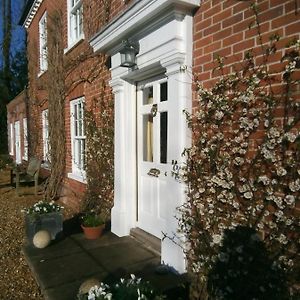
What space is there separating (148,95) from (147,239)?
2035 millimetres

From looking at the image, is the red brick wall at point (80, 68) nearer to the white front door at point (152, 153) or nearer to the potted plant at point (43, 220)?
the white front door at point (152, 153)

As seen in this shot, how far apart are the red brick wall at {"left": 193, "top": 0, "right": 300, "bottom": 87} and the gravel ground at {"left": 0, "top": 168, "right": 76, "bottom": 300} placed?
3.13 meters

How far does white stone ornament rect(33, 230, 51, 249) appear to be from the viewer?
4.64 m

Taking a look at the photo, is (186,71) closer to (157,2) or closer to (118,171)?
(157,2)

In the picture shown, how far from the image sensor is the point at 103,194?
6.02 meters

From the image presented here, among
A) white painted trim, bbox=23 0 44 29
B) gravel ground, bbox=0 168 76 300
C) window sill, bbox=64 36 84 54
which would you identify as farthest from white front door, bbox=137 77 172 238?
white painted trim, bbox=23 0 44 29

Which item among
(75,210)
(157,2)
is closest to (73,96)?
(75,210)

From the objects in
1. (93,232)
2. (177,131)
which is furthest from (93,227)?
(177,131)

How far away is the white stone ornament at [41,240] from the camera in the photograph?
15.2ft

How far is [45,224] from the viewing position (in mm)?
4961

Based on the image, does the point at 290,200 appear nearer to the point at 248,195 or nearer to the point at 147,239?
the point at 248,195

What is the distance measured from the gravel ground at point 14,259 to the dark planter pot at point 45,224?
40cm

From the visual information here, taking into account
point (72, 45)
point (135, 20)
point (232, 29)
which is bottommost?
point (232, 29)

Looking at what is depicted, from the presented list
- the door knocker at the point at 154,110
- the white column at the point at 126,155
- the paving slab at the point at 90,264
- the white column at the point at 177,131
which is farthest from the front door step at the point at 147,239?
the door knocker at the point at 154,110
